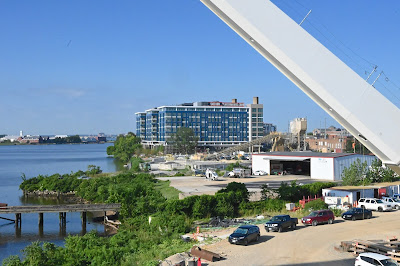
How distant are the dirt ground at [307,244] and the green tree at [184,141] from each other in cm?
10179

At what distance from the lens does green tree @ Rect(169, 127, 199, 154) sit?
124875 mm

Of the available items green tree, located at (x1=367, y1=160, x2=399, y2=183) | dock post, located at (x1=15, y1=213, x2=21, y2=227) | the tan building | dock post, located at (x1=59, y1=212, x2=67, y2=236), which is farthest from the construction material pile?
the tan building

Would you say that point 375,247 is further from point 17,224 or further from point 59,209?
point 17,224

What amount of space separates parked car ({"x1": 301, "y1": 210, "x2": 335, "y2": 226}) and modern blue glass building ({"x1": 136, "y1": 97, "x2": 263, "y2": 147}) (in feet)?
365

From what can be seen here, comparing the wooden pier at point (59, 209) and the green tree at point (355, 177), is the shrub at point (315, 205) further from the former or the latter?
the wooden pier at point (59, 209)

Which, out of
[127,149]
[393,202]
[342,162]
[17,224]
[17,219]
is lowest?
[17,224]

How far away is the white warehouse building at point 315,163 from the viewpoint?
44.3 m

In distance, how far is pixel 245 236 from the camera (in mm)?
18188

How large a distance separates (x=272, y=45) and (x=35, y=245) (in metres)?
Answer: 14.4

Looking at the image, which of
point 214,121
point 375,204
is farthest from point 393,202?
point 214,121

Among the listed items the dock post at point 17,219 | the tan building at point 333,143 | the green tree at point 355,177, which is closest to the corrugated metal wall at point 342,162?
the green tree at point 355,177

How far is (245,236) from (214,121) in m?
119

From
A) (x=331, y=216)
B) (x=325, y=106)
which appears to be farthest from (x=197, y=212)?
(x=325, y=106)

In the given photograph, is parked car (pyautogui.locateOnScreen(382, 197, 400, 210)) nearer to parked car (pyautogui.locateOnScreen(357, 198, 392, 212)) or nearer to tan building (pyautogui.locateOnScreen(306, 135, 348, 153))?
parked car (pyautogui.locateOnScreen(357, 198, 392, 212))
